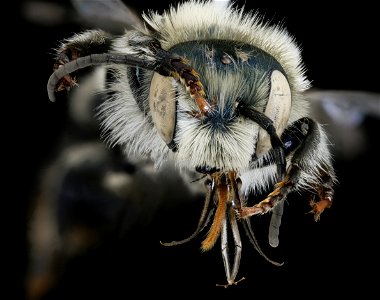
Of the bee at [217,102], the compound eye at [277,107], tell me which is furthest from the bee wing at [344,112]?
the compound eye at [277,107]

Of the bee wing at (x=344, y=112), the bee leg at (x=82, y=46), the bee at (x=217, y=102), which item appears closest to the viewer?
the bee at (x=217, y=102)

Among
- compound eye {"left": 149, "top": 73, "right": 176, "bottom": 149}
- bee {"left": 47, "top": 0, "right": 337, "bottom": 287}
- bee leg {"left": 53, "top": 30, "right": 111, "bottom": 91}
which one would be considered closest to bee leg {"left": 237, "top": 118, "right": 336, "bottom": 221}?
bee {"left": 47, "top": 0, "right": 337, "bottom": 287}

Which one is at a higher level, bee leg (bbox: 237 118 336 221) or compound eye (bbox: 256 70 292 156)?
compound eye (bbox: 256 70 292 156)

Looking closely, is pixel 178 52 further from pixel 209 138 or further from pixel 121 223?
pixel 121 223

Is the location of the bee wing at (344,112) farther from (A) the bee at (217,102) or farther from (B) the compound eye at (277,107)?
(B) the compound eye at (277,107)

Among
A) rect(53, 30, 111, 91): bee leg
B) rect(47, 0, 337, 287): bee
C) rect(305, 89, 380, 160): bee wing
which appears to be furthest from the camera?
rect(305, 89, 380, 160): bee wing

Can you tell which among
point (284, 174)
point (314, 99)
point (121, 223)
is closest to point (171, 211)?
point (121, 223)

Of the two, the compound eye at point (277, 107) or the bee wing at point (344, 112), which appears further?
the bee wing at point (344, 112)

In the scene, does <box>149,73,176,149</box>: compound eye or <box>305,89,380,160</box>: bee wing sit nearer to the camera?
<box>149,73,176,149</box>: compound eye

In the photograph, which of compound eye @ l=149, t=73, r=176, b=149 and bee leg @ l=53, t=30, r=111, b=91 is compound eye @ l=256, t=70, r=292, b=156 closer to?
compound eye @ l=149, t=73, r=176, b=149

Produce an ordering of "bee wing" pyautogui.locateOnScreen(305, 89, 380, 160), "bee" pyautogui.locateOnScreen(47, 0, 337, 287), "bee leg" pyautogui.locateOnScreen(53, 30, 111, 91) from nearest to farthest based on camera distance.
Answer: "bee" pyautogui.locateOnScreen(47, 0, 337, 287)
"bee leg" pyautogui.locateOnScreen(53, 30, 111, 91)
"bee wing" pyautogui.locateOnScreen(305, 89, 380, 160)
